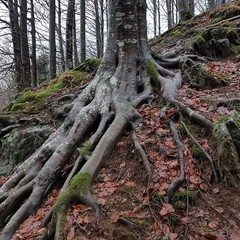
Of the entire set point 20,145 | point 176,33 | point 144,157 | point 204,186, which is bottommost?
point 204,186

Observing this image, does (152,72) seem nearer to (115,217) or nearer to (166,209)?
(166,209)

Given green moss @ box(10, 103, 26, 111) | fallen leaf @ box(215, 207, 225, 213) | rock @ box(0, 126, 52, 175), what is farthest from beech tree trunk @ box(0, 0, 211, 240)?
green moss @ box(10, 103, 26, 111)

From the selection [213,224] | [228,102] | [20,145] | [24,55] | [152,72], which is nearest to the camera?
[213,224]

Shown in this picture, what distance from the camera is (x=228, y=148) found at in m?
3.08

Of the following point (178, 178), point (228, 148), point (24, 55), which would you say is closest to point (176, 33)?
point (24, 55)

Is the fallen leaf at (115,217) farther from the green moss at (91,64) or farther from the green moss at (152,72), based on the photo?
the green moss at (91,64)

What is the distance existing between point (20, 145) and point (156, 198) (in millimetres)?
3792

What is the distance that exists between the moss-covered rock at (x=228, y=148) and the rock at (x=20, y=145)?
3.65m

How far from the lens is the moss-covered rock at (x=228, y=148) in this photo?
117 inches

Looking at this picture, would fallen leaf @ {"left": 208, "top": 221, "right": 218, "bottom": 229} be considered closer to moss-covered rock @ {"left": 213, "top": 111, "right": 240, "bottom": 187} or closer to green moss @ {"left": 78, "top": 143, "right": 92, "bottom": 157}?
moss-covered rock @ {"left": 213, "top": 111, "right": 240, "bottom": 187}

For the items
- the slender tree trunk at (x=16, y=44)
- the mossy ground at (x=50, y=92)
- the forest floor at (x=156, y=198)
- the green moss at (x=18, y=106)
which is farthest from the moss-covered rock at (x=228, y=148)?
the slender tree trunk at (x=16, y=44)

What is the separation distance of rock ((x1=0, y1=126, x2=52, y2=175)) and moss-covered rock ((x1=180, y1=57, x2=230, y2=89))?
333 cm

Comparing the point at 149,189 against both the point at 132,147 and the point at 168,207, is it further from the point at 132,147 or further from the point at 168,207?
the point at 132,147

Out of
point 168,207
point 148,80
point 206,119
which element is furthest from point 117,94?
point 168,207
